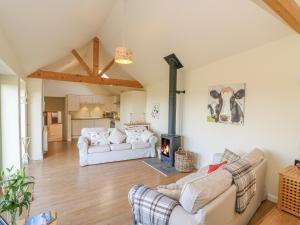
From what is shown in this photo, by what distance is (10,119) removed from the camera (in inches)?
126

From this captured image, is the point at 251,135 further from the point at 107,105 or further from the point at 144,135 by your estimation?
the point at 107,105

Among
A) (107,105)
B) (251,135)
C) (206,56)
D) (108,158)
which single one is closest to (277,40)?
(206,56)

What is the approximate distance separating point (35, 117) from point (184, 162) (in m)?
4.17

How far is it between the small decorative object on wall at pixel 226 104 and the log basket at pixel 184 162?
1.00 metres

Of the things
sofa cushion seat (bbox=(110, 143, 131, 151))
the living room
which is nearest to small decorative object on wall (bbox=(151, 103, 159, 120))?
the living room

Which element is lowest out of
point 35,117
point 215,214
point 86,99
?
point 215,214

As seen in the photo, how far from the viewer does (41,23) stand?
2.58 metres

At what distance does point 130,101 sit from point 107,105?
238 centimetres

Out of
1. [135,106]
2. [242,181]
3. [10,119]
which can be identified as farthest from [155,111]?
[242,181]

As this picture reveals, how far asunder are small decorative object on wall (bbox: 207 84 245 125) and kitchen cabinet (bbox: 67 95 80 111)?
586cm

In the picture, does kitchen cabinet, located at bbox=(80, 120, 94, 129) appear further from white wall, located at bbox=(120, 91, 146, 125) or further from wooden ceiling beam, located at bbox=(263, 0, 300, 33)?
wooden ceiling beam, located at bbox=(263, 0, 300, 33)

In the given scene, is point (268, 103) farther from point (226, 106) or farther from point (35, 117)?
point (35, 117)

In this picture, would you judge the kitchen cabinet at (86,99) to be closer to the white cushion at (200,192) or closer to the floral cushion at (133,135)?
the floral cushion at (133,135)

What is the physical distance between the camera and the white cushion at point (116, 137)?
5031 millimetres
